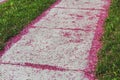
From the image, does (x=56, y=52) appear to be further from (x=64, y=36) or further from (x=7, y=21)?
(x=7, y=21)

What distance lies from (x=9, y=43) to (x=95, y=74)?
1.78 meters

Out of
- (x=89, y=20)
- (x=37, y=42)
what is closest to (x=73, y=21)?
(x=89, y=20)

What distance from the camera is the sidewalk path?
4227mm

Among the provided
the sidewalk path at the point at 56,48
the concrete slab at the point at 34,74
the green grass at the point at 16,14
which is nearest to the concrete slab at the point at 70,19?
the sidewalk path at the point at 56,48

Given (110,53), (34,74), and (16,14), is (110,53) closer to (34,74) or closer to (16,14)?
(34,74)

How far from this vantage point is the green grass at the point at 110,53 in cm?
413

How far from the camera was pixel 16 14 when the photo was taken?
6852 millimetres

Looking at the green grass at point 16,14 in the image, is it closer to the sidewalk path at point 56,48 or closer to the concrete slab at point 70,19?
the sidewalk path at point 56,48

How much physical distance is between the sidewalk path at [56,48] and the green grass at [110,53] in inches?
4.7

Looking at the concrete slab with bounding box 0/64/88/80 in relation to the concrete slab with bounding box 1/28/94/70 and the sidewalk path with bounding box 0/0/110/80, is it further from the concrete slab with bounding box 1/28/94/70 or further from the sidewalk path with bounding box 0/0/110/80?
the concrete slab with bounding box 1/28/94/70

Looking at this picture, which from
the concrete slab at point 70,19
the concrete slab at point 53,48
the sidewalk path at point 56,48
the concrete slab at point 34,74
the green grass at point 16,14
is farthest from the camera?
the concrete slab at point 70,19

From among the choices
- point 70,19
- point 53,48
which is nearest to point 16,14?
point 70,19

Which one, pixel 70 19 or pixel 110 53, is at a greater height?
pixel 110 53

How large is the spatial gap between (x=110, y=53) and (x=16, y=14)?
285 centimetres
